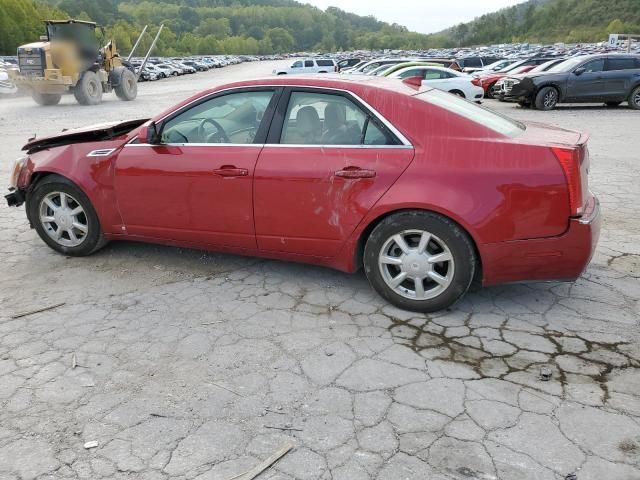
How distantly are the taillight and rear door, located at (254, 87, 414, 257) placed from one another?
0.88m

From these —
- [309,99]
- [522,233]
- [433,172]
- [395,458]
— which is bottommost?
[395,458]

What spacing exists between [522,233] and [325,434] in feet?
5.61

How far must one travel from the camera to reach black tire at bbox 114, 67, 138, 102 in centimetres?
2112

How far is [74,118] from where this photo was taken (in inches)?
624

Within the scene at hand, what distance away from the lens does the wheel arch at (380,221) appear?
3389mm

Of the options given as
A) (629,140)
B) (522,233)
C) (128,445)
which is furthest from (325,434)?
(629,140)

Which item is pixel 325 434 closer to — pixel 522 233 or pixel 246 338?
pixel 246 338

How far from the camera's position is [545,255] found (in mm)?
3336

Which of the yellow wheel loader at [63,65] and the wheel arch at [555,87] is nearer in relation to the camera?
the wheel arch at [555,87]

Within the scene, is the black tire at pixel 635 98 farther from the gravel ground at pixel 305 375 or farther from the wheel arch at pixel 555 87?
the gravel ground at pixel 305 375

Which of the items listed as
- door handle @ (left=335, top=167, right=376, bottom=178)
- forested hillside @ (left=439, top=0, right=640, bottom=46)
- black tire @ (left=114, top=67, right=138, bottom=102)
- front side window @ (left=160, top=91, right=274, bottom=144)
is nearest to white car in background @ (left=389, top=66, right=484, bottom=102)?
black tire @ (left=114, top=67, right=138, bottom=102)

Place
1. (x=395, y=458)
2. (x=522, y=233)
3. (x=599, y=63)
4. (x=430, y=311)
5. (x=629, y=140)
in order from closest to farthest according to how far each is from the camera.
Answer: (x=395, y=458) < (x=522, y=233) < (x=430, y=311) < (x=629, y=140) < (x=599, y=63)

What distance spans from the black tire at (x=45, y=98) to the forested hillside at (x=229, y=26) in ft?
160

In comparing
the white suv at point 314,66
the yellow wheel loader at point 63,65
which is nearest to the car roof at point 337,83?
the yellow wheel loader at point 63,65
